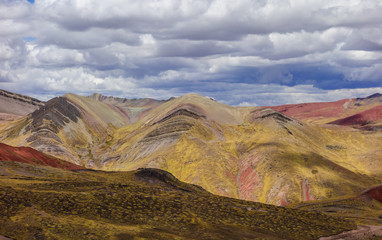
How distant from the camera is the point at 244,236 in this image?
44.4 m

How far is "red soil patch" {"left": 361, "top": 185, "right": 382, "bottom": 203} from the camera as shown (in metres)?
90.2

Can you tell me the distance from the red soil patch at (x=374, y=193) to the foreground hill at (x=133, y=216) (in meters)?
39.0

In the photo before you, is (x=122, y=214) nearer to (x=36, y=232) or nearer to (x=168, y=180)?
(x=36, y=232)

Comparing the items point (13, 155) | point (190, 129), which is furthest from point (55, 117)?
point (13, 155)

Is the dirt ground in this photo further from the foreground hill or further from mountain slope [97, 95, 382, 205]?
mountain slope [97, 95, 382, 205]

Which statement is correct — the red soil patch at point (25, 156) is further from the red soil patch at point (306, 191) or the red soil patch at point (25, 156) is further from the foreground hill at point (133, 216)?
the red soil patch at point (306, 191)

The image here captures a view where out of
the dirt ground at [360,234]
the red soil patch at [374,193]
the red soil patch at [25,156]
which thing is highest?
the red soil patch at [25,156]

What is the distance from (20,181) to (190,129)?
387 feet

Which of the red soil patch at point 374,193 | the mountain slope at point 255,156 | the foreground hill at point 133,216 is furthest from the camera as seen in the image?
the mountain slope at point 255,156

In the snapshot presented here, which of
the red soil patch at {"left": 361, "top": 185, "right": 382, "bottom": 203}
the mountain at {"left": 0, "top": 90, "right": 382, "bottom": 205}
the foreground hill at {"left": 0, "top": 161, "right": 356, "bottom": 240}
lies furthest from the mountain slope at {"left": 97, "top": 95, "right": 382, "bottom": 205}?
the foreground hill at {"left": 0, "top": 161, "right": 356, "bottom": 240}

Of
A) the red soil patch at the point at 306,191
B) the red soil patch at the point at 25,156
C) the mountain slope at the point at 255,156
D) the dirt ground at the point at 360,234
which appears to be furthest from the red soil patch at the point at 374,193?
the red soil patch at the point at 25,156

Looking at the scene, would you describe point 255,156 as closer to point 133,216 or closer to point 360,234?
point 360,234

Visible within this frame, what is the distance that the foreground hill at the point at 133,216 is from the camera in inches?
1507

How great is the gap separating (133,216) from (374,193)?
64.7 meters
